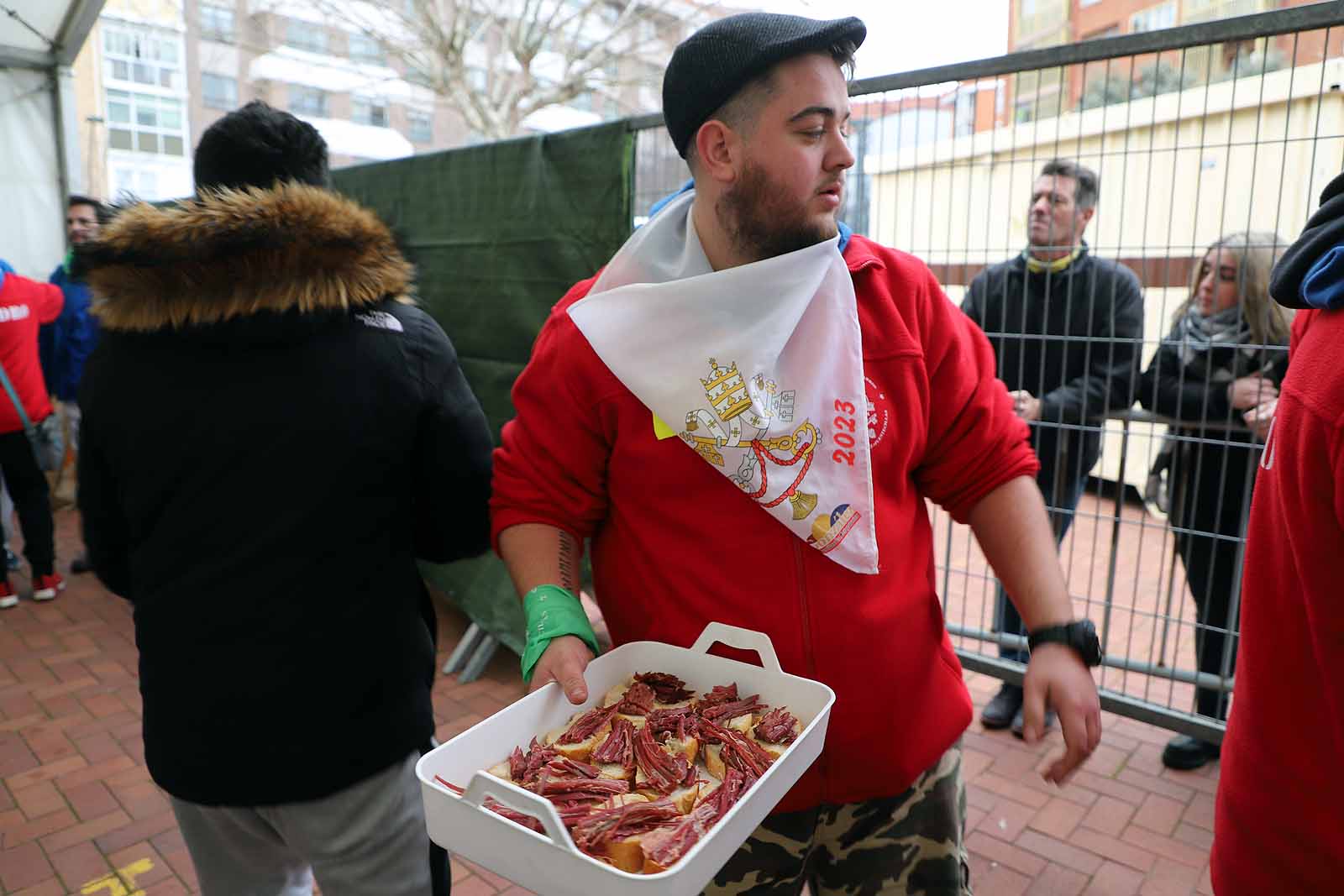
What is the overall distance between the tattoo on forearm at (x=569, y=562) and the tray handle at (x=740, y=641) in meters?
0.27

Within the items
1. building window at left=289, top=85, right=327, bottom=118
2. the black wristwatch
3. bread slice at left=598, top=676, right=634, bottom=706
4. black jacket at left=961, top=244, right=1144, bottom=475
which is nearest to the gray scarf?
black jacket at left=961, top=244, right=1144, bottom=475

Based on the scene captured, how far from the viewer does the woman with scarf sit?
2865 mm

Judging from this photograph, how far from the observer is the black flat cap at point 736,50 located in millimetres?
1464

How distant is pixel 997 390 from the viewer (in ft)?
5.65

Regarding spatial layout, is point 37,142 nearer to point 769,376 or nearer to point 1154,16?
point 769,376

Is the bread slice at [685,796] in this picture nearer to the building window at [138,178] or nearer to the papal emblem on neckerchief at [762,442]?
the papal emblem on neckerchief at [762,442]

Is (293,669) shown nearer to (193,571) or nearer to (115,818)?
(193,571)

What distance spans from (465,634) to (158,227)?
326 centimetres

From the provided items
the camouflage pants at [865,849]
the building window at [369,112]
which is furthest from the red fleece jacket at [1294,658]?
the building window at [369,112]

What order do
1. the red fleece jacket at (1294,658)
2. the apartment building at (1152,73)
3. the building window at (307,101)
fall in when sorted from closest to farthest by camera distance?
the red fleece jacket at (1294,658) → the apartment building at (1152,73) → the building window at (307,101)

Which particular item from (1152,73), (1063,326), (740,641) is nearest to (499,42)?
(1063,326)

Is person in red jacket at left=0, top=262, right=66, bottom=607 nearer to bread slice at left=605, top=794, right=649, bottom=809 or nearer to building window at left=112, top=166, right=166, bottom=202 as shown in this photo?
bread slice at left=605, top=794, right=649, bottom=809

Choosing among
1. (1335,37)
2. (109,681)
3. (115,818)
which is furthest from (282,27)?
(1335,37)

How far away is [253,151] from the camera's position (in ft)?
5.50
